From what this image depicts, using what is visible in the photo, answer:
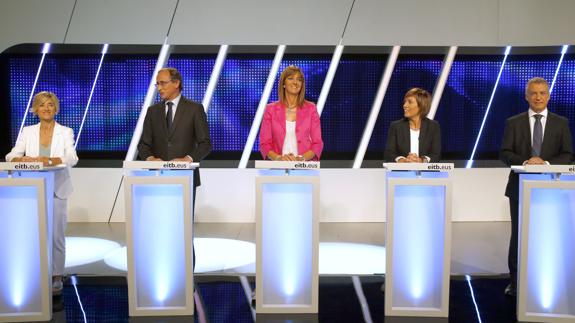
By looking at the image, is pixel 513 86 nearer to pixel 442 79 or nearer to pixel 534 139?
pixel 442 79

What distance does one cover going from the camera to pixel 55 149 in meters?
3.78

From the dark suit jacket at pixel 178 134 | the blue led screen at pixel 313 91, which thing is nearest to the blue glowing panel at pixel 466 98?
→ the blue led screen at pixel 313 91

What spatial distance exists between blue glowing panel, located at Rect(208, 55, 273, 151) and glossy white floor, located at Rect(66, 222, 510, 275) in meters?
1.08

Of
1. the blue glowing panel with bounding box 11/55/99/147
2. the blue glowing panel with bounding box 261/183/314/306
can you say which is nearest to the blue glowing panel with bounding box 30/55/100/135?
the blue glowing panel with bounding box 11/55/99/147

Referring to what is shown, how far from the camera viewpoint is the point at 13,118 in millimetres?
6703

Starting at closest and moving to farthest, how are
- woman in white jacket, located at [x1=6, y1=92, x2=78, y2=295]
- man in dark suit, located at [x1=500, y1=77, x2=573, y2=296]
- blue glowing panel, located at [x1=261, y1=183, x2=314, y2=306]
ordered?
blue glowing panel, located at [x1=261, y1=183, x2=314, y2=306] → man in dark suit, located at [x1=500, y1=77, x2=573, y2=296] → woman in white jacket, located at [x1=6, y1=92, x2=78, y2=295]

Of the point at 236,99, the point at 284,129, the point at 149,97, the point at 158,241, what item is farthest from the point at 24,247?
the point at 236,99

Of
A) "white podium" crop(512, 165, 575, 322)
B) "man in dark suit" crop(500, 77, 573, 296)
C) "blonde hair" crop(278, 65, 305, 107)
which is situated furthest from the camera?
"man in dark suit" crop(500, 77, 573, 296)

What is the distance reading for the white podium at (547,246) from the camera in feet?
10.5

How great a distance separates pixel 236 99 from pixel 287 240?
12.1 feet

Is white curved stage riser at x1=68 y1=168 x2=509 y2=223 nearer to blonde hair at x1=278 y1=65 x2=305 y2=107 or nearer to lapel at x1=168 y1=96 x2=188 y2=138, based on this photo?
lapel at x1=168 y1=96 x2=188 y2=138

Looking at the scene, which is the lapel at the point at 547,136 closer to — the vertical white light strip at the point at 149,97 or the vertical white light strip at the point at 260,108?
the vertical white light strip at the point at 260,108

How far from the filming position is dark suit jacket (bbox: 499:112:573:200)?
3701 millimetres

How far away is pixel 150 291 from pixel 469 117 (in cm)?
481
